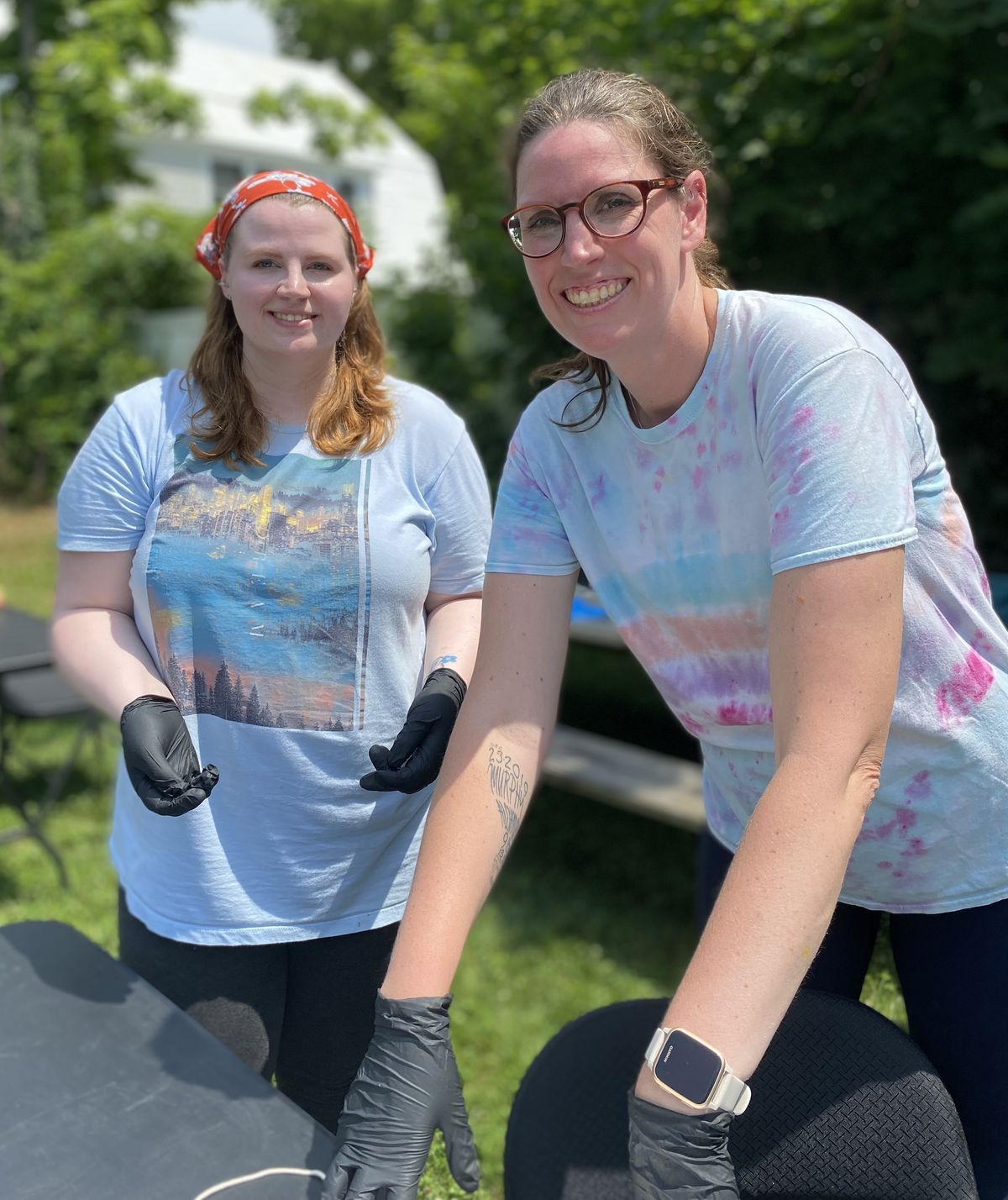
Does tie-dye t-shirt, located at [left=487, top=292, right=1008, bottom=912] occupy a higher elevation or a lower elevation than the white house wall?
lower

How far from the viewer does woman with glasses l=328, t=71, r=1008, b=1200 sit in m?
1.14

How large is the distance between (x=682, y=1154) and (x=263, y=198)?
150 centimetres

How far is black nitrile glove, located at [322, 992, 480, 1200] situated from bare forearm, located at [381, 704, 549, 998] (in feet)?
0.11

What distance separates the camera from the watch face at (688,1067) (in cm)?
109

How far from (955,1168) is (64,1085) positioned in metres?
1.11

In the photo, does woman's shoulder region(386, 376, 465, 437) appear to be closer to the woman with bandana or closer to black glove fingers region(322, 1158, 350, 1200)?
the woman with bandana

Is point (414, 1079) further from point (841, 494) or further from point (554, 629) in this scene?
point (841, 494)

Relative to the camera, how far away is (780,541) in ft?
3.91

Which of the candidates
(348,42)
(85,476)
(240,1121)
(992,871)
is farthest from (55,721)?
(348,42)

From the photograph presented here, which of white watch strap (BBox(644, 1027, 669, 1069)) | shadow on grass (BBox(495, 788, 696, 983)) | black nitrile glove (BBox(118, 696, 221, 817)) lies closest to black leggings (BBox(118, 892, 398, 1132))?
black nitrile glove (BBox(118, 696, 221, 817))

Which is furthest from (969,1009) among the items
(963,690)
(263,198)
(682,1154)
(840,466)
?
(263,198)

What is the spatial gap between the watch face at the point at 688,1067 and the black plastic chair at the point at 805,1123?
0.31 m

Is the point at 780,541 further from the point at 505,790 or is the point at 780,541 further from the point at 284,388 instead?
the point at 284,388

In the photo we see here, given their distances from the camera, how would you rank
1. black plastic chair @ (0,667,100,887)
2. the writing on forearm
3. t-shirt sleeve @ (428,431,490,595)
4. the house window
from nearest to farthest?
the writing on forearm → t-shirt sleeve @ (428,431,490,595) → black plastic chair @ (0,667,100,887) → the house window
